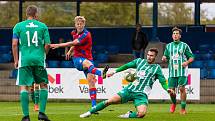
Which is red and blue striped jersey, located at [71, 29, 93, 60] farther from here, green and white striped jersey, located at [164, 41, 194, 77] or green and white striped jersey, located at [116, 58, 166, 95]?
green and white striped jersey, located at [164, 41, 194, 77]

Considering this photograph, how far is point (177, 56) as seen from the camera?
1814cm

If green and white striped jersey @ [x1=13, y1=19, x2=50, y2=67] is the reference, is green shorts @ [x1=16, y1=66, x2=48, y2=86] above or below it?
below

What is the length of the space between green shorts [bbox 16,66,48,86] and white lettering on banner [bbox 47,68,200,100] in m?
11.0

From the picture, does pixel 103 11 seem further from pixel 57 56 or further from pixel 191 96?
pixel 191 96

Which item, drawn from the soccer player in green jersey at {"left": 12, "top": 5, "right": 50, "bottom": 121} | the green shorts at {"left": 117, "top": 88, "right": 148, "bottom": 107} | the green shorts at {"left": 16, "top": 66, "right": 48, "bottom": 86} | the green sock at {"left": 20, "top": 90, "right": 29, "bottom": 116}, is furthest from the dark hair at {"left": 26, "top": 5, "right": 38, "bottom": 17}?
the green shorts at {"left": 117, "top": 88, "right": 148, "bottom": 107}

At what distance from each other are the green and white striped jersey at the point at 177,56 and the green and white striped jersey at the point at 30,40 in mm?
5226

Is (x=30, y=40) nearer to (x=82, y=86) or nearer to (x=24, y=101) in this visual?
(x=24, y=101)

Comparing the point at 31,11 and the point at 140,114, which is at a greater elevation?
the point at 31,11

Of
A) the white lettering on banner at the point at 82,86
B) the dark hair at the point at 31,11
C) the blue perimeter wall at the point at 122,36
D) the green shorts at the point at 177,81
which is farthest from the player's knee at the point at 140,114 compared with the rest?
the blue perimeter wall at the point at 122,36

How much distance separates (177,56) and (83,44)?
10.2 ft

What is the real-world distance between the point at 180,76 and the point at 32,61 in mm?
5533

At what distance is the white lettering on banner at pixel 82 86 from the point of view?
24.6 metres

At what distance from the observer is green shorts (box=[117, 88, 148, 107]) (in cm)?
1484

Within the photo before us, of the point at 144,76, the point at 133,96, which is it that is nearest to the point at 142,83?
the point at 144,76
